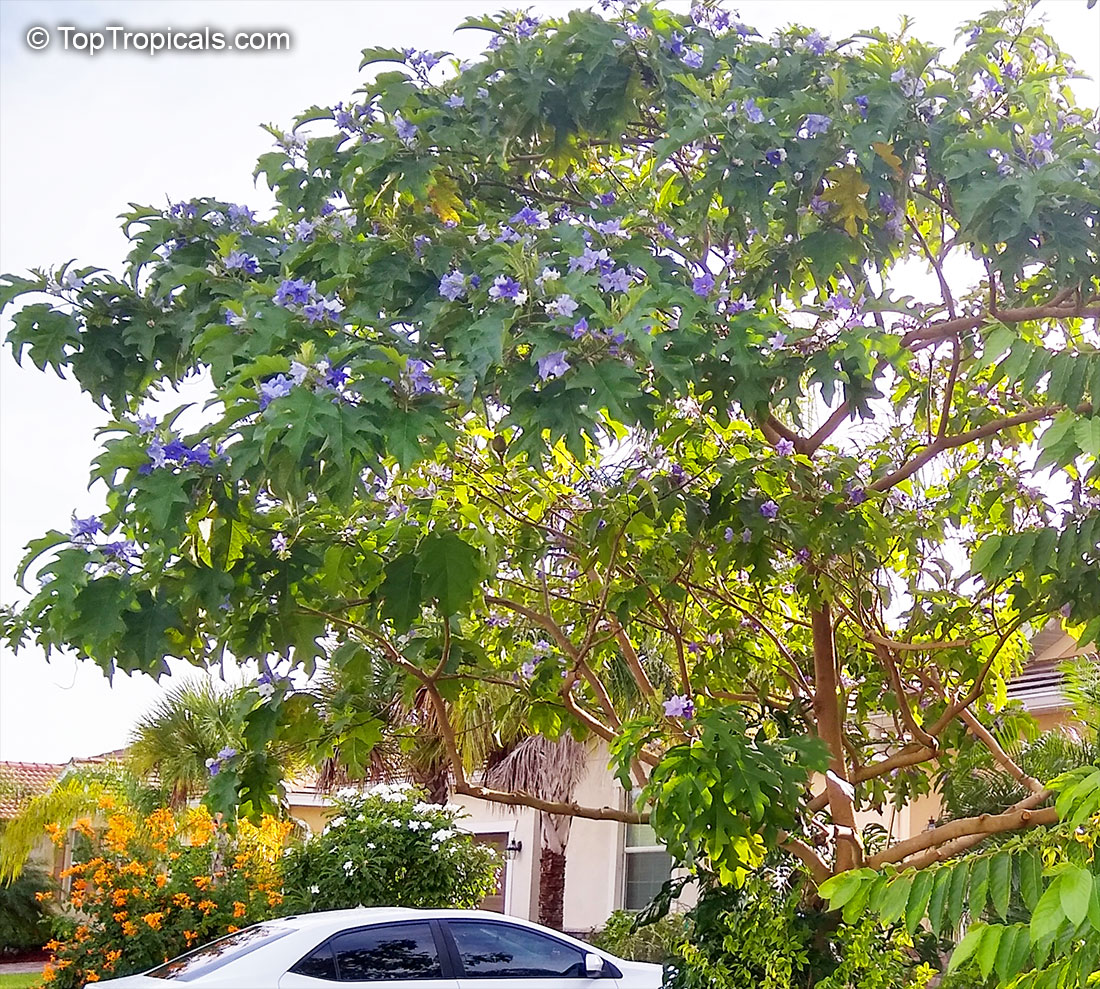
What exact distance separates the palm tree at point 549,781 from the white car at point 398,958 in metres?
5.67

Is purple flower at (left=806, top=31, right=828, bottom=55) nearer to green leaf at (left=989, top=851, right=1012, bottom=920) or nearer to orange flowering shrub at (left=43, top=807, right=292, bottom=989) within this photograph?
green leaf at (left=989, top=851, right=1012, bottom=920)

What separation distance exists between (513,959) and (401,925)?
2.96 ft

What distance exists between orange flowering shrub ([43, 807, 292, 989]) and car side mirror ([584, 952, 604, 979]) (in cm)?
552

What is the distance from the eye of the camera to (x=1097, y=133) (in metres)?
5.15

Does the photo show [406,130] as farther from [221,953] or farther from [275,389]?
[221,953]

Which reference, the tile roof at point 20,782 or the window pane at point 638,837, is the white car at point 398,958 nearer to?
the window pane at point 638,837

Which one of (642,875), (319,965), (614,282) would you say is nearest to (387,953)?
(319,965)

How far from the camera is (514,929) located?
10406 millimetres

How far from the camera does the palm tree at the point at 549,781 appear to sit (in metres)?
16.4

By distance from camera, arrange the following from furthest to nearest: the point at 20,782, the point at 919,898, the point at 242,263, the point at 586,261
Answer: the point at 20,782 < the point at 242,263 < the point at 586,261 < the point at 919,898

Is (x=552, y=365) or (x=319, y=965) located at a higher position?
(x=552, y=365)

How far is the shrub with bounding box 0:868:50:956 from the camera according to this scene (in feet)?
76.4

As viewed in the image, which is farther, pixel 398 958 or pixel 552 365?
pixel 398 958

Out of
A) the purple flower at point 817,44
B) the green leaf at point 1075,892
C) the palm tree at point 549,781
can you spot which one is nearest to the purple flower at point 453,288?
the purple flower at point 817,44
